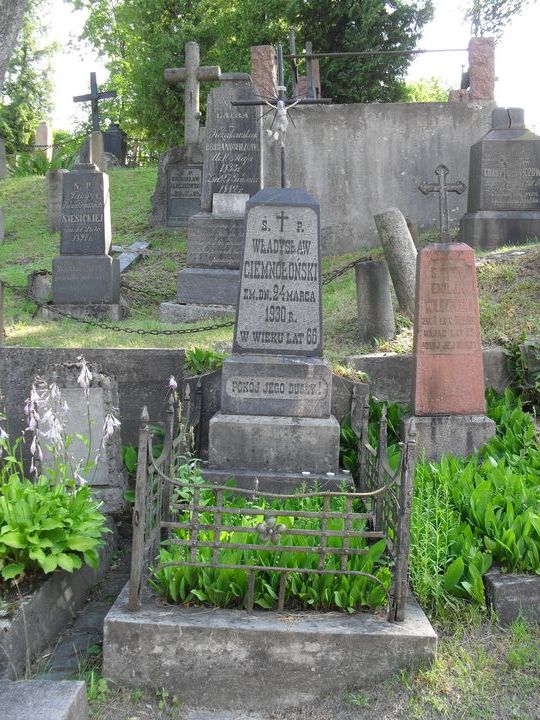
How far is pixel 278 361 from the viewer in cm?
564

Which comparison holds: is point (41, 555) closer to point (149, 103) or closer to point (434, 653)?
point (434, 653)

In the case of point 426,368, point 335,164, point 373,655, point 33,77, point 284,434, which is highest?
point 33,77

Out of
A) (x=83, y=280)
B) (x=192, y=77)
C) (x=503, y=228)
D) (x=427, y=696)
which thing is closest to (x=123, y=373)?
(x=83, y=280)

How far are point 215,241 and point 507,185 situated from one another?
430 cm

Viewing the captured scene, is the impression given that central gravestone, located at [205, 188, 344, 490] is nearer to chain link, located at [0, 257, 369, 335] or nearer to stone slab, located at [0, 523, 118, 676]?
stone slab, located at [0, 523, 118, 676]

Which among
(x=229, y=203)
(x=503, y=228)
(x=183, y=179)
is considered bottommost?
(x=503, y=228)

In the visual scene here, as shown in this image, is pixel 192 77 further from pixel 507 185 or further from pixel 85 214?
pixel 507 185

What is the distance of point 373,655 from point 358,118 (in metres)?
11.3

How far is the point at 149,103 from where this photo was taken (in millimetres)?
23766

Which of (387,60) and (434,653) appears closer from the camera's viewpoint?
(434,653)

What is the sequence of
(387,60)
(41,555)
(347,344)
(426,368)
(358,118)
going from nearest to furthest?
(41,555) < (426,368) < (347,344) < (358,118) < (387,60)

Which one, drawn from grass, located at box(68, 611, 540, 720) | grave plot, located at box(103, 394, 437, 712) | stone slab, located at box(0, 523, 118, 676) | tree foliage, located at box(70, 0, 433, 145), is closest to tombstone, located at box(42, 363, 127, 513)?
stone slab, located at box(0, 523, 118, 676)

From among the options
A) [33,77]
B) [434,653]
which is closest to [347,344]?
[434,653]

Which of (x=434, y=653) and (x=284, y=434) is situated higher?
(x=284, y=434)
